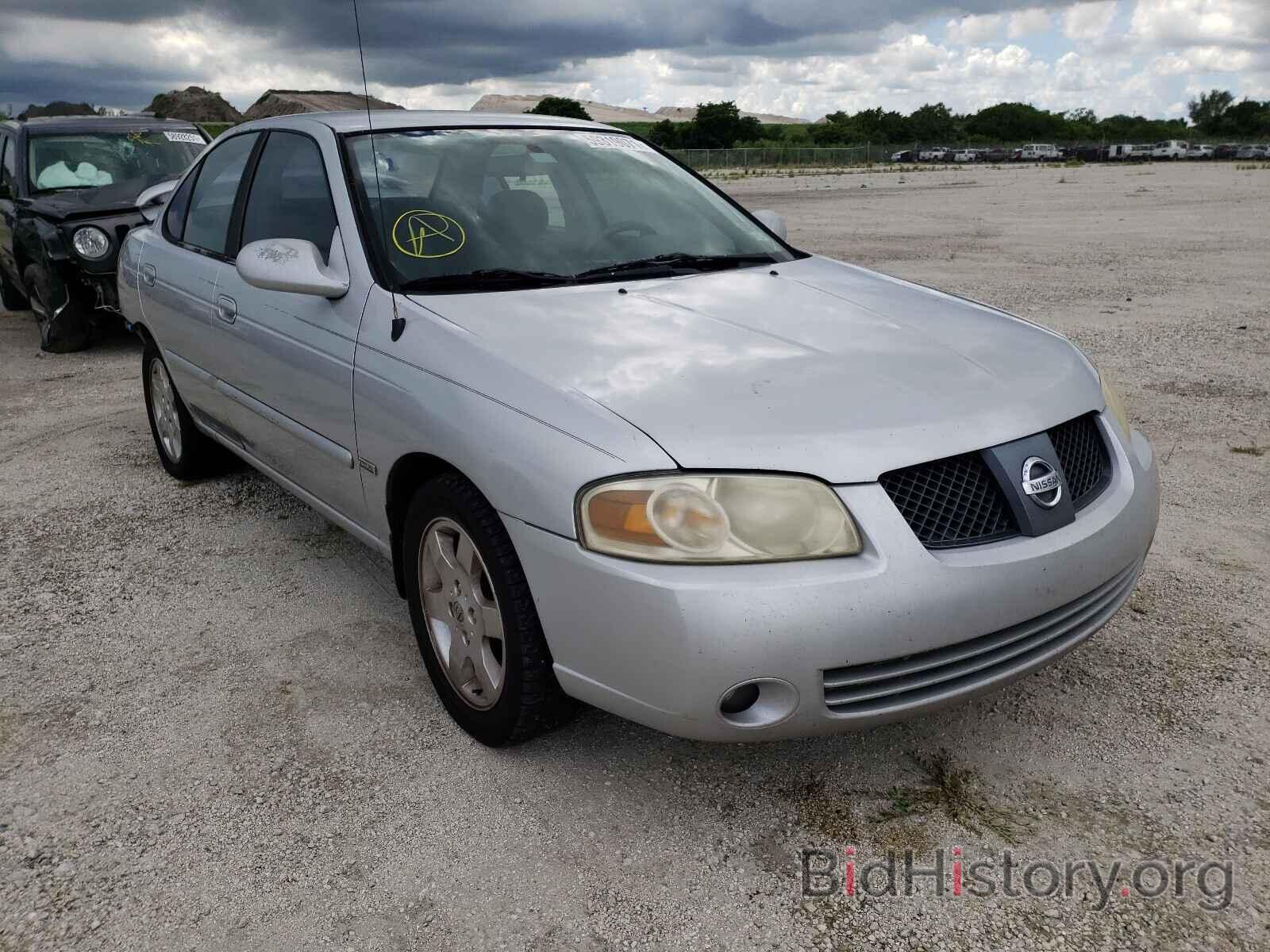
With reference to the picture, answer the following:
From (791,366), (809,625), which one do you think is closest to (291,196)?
(791,366)

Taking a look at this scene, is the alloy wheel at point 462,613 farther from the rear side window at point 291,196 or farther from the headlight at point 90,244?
the headlight at point 90,244

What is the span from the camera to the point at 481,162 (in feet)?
11.1

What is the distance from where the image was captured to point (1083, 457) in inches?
101

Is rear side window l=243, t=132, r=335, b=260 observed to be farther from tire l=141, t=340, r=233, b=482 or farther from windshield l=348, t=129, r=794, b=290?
tire l=141, t=340, r=233, b=482

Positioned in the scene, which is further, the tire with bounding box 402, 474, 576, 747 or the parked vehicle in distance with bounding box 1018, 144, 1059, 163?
the parked vehicle in distance with bounding box 1018, 144, 1059, 163

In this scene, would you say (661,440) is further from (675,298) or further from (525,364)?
(675,298)

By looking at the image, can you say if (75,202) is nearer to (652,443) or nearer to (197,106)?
(652,443)

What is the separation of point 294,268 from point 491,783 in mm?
1561

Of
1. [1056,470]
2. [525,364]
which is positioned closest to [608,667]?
[525,364]

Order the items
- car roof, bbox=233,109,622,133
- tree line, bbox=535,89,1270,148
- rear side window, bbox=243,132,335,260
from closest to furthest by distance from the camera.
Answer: rear side window, bbox=243,132,335,260 → car roof, bbox=233,109,622,133 → tree line, bbox=535,89,1270,148

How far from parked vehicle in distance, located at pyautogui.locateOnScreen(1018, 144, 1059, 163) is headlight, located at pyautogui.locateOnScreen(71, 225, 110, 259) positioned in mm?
71873

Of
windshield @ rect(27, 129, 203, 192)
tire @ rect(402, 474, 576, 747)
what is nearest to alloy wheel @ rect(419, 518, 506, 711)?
tire @ rect(402, 474, 576, 747)

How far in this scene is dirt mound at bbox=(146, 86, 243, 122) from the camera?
5516 centimetres

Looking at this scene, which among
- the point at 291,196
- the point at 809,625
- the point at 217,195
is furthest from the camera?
the point at 217,195
